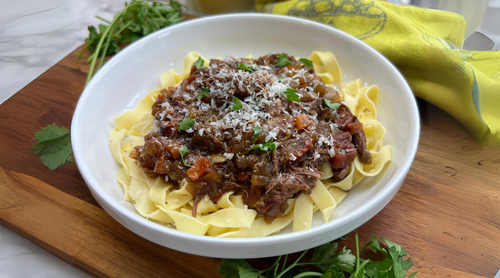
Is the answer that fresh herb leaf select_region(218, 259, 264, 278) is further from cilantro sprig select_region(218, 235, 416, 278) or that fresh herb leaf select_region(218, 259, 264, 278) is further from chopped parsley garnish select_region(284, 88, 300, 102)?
chopped parsley garnish select_region(284, 88, 300, 102)

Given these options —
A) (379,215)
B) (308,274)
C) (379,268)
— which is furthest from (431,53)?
(308,274)

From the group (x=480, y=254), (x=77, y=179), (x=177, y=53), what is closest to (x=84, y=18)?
(x=177, y=53)

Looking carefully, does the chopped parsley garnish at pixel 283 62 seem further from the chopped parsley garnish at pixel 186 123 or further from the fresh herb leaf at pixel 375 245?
the fresh herb leaf at pixel 375 245

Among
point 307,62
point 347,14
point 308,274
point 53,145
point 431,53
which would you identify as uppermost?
point 347,14

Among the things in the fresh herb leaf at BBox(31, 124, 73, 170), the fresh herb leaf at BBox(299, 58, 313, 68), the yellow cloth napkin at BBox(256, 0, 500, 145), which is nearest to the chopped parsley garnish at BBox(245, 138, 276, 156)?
the fresh herb leaf at BBox(299, 58, 313, 68)

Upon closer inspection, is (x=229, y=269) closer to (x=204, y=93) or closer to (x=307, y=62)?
(x=204, y=93)
